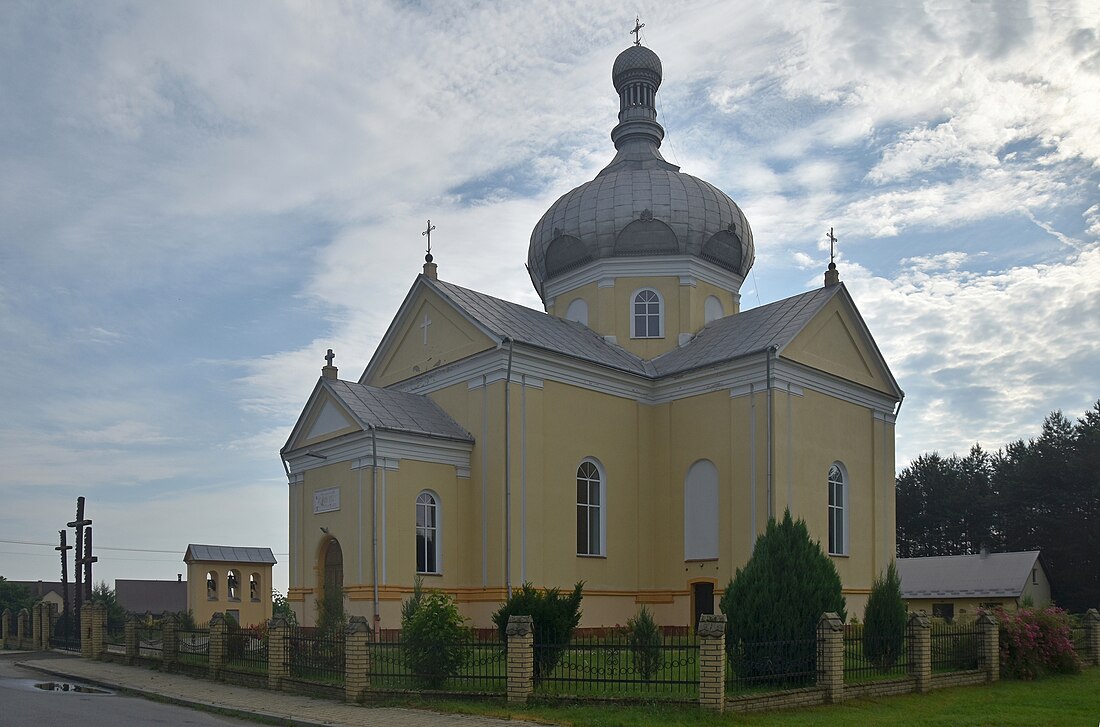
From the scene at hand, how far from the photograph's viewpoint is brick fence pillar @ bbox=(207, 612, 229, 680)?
19.0m

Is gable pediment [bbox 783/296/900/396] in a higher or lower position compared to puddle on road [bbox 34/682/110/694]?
higher

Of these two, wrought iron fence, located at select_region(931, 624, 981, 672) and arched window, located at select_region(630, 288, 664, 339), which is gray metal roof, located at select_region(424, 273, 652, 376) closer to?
arched window, located at select_region(630, 288, 664, 339)

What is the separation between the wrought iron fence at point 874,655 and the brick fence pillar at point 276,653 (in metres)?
9.40

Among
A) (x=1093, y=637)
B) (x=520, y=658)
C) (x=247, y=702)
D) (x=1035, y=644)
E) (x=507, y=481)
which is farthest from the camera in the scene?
(x=507, y=481)

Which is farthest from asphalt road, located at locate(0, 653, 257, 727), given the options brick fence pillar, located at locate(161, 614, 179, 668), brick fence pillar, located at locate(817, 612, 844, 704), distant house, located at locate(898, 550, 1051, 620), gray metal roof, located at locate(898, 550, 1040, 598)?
gray metal roof, located at locate(898, 550, 1040, 598)

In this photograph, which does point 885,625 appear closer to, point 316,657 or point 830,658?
point 830,658

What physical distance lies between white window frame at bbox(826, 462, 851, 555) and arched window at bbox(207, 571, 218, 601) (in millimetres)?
18122

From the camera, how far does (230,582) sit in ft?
102

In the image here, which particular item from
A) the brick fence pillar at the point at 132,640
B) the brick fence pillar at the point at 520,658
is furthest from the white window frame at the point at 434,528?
the brick fence pillar at the point at 520,658

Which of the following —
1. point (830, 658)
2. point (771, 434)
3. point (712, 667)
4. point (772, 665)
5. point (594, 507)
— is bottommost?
point (772, 665)

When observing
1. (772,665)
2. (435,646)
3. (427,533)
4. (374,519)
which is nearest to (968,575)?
(427,533)

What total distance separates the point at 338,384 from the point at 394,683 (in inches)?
389

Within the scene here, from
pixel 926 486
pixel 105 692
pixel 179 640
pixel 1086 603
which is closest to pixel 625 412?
pixel 179 640

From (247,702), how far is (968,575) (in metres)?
35.6
